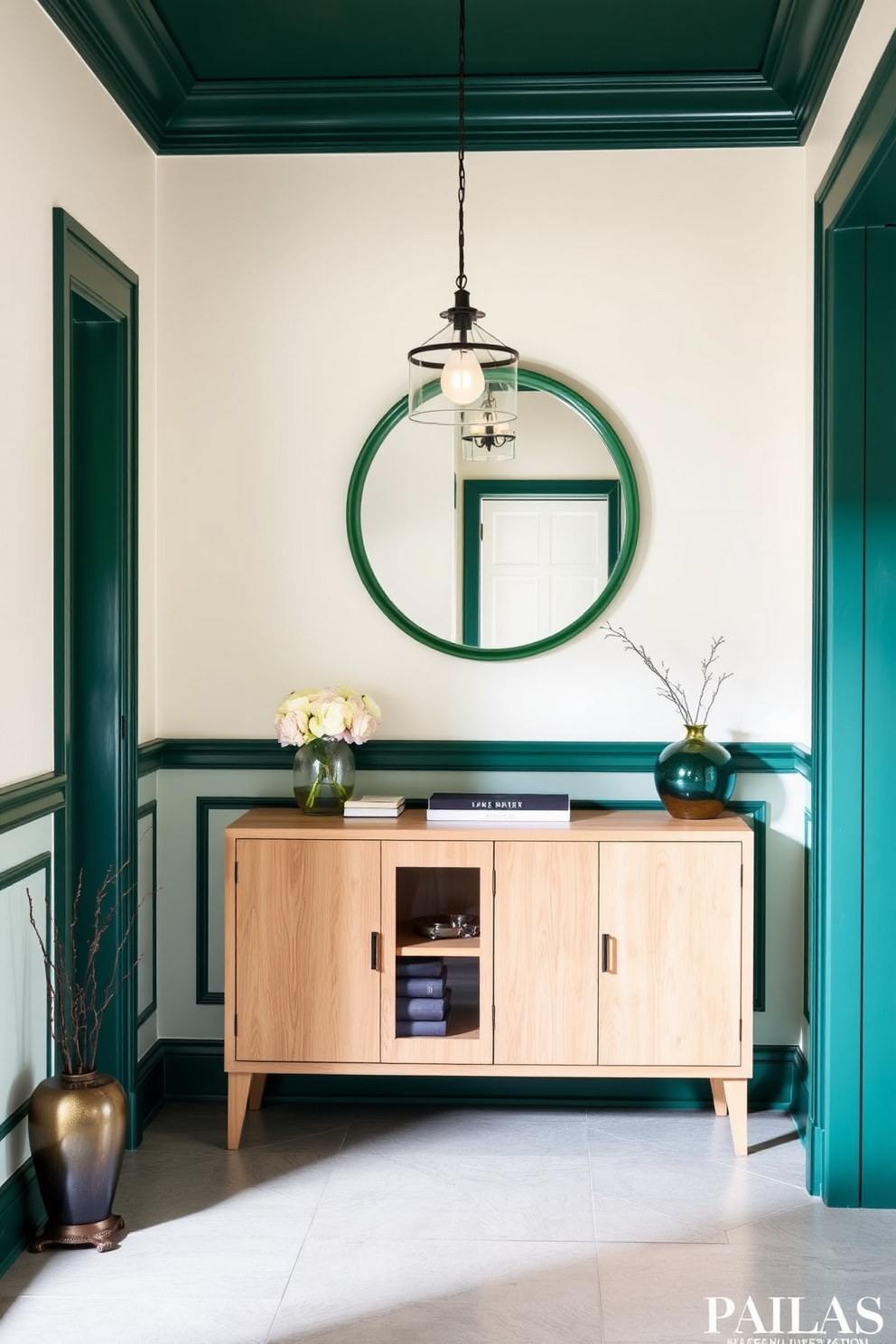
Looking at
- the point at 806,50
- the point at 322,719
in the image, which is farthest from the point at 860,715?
the point at 806,50

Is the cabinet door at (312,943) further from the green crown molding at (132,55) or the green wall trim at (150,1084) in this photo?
the green crown molding at (132,55)

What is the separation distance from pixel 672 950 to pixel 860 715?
758 mm

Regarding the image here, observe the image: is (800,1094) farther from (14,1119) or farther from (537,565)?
(14,1119)

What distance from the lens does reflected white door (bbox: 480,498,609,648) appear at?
3.44 metres

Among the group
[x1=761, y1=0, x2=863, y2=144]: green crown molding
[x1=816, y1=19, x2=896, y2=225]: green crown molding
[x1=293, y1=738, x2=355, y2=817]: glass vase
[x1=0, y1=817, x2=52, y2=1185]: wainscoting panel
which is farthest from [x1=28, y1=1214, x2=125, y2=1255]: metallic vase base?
[x1=761, y1=0, x2=863, y2=144]: green crown molding

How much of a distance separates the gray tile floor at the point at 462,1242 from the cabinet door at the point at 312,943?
32cm

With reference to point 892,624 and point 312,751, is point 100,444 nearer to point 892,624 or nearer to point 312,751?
point 312,751

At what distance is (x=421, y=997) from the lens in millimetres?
3123

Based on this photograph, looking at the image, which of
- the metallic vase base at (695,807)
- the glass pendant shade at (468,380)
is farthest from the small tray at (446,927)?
the glass pendant shade at (468,380)

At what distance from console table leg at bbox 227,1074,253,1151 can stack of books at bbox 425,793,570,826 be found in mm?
836

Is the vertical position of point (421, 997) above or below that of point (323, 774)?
below

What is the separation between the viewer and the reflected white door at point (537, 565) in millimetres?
3441

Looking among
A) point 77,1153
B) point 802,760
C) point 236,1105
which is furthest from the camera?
point 802,760

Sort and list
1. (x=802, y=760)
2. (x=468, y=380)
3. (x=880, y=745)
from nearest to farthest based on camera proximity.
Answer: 1. (x=468, y=380)
2. (x=880, y=745)
3. (x=802, y=760)
